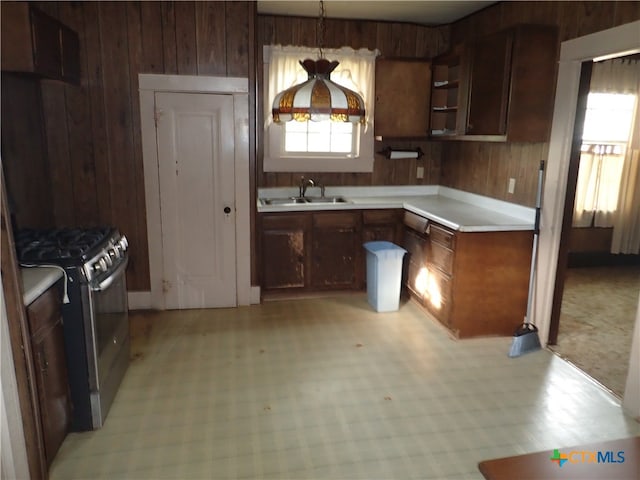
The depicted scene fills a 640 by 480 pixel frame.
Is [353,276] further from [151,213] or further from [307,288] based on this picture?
[151,213]

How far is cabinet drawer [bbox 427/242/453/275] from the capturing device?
12.2 feet

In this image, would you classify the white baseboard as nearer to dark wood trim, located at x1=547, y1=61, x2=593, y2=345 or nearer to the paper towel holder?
the paper towel holder

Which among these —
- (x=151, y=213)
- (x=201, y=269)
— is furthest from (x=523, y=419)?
(x=151, y=213)

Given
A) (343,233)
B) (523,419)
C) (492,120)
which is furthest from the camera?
(343,233)

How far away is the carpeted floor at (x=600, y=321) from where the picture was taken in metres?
3.33

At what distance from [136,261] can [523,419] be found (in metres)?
3.15

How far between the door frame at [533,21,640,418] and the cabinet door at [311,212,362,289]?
1.64 metres

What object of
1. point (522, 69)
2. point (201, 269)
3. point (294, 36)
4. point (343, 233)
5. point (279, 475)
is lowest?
point (279, 475)

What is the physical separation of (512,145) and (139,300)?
3353 mm

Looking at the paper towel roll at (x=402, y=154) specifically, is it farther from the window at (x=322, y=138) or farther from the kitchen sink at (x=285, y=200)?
the kitchen sink at (x=285, y=200)

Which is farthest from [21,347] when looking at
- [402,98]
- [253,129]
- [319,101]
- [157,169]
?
[402,98]

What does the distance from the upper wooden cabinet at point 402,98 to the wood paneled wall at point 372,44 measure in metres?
0.34

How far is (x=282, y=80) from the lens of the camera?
179 inches

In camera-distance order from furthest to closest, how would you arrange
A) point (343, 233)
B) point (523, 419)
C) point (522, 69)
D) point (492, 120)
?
point (343, 233) → point (492, 120) → point (522, 69) → point (523, 419)
